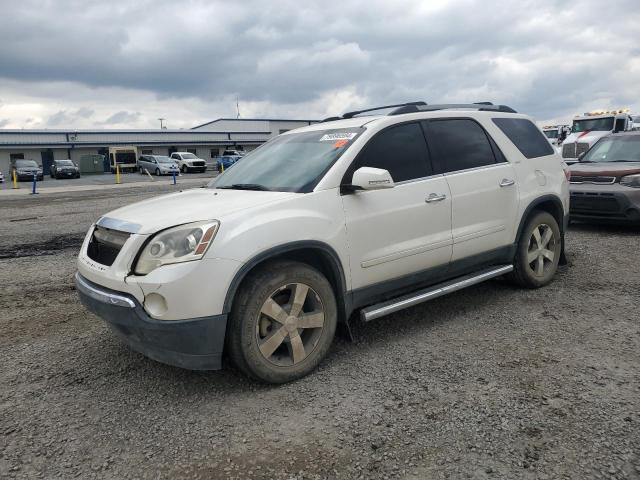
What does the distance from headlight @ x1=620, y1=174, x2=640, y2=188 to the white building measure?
1616 inches

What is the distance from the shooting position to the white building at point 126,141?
5181 cm

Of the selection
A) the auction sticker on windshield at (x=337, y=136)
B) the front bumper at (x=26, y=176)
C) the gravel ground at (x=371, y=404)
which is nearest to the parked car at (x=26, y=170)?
the front bumper at (x=26, y=176)

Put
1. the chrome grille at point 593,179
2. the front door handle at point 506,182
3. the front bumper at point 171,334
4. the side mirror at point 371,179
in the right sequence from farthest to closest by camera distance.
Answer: the chrome grille at point 593,179
the front door handle at point 506,182
the side mirror at point 371,179
the front bumper at point 171,334

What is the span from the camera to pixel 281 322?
3.22m

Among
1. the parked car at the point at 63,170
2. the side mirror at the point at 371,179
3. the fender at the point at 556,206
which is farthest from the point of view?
the parked car at the point at 63,170

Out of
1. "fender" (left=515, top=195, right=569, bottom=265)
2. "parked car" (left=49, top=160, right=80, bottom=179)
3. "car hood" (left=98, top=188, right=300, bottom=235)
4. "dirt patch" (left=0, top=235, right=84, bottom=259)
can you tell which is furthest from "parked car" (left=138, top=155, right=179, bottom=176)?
"car hood" (left=98, top=188, right=300, bottom=235)

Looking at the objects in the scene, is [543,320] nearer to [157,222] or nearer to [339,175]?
[339,175]

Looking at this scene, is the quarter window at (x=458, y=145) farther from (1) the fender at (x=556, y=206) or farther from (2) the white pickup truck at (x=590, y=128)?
(2) the white pickup truck at (x=590, y=128)

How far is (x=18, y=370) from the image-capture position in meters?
3.65

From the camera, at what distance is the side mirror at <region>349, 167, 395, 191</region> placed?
3.42 metres

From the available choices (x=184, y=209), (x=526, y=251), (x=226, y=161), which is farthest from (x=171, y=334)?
(x=226, y=161)

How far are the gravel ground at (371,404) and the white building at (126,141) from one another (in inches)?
1736

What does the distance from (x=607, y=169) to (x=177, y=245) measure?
7482mm

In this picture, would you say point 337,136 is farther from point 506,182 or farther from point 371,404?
point 371,404
